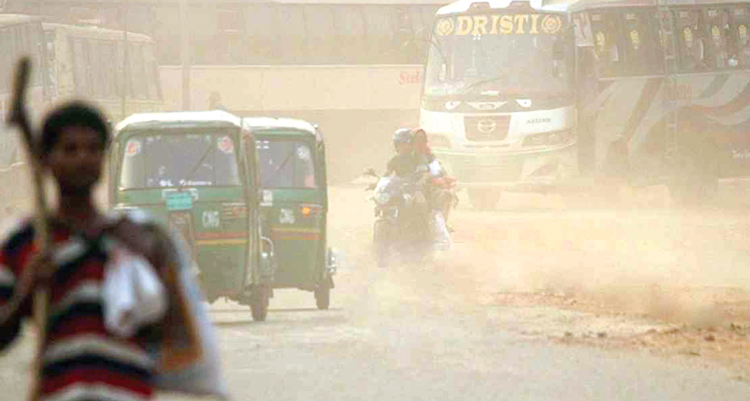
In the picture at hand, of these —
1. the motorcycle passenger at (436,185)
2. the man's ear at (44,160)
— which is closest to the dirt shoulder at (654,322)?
the motorcycle passenger at (436,185)

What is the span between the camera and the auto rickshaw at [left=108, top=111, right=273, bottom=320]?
1577 centimetres

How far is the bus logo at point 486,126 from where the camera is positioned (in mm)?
32375

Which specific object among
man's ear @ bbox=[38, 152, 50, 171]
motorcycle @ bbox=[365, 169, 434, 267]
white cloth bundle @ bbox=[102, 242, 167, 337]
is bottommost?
motorcycle @ bbox=[365, 169, 434, 267]

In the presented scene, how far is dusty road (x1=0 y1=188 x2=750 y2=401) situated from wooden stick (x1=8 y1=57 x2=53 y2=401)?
633 cm

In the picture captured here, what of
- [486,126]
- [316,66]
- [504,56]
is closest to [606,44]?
[504,56]

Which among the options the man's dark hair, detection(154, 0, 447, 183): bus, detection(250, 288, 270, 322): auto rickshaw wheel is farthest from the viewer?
detection(154, 0, 447, 183): bus

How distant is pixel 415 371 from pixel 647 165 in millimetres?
21912

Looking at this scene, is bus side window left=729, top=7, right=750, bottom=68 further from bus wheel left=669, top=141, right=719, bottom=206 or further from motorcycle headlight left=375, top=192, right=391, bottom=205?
motorcycle headlight left=375, top=192, right=391, bottom=205

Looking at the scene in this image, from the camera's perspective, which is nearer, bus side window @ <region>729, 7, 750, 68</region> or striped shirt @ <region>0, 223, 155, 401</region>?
striped shirt @ <region>0, 223, 155, 401</region>

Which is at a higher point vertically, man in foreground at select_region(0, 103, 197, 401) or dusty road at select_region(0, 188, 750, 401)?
man in foreground at select_region(0, 103, 197, 401)

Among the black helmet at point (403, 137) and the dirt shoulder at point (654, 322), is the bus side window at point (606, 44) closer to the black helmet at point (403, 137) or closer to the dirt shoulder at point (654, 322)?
the black helmet at point (403, 137)

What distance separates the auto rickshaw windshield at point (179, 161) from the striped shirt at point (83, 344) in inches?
442

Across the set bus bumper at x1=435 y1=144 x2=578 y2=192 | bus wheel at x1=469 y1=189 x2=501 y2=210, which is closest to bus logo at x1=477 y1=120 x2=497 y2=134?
bus bumper at x1=435 y1=144 x2=578 y2=192

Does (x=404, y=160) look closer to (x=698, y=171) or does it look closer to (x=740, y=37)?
(x=698, y=171)
